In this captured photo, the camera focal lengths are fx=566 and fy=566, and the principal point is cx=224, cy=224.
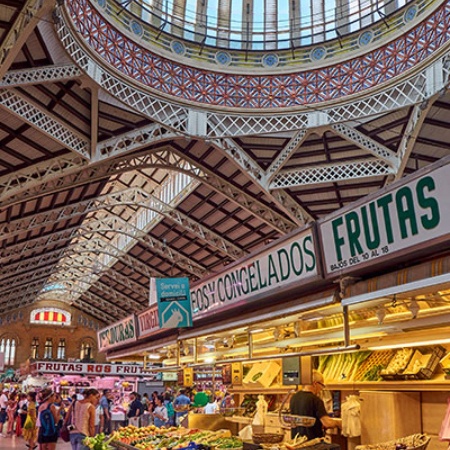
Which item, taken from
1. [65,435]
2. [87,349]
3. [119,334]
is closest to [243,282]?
[65,435]

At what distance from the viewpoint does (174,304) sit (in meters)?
7.33

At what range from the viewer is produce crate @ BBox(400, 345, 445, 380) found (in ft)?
A: 16.0

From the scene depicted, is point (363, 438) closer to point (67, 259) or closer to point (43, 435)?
point (43, 435)

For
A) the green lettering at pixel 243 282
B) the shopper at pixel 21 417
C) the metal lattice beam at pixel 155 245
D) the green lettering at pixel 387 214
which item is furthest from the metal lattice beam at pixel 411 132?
the shopper at pixel 21 417

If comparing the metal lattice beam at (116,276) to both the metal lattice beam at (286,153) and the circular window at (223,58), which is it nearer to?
the metal lattice beam at (286,153)

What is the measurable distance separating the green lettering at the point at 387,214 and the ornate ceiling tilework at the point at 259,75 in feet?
32.5

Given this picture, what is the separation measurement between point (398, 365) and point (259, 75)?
1201 centimetres

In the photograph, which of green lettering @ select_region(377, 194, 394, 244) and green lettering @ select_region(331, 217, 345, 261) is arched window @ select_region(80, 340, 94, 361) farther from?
green lettering @ select_region(377, 194, 394, 244)

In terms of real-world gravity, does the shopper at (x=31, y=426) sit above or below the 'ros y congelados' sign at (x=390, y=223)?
below

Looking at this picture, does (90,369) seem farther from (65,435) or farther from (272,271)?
(272,271)

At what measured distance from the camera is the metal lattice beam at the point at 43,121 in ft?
38.7

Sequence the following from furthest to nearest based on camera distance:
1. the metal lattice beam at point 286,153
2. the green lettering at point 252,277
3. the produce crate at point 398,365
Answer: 1. the metal lattice beam at point 286,153
2. the green lettering at point 252,277
3. the produce crate at point 398,365

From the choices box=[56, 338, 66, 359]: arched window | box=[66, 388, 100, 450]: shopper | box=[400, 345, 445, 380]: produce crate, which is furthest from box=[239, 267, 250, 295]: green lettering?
box=[56, 338, 66, 359]: arched window

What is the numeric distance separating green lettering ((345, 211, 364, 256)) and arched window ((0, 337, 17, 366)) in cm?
4666
